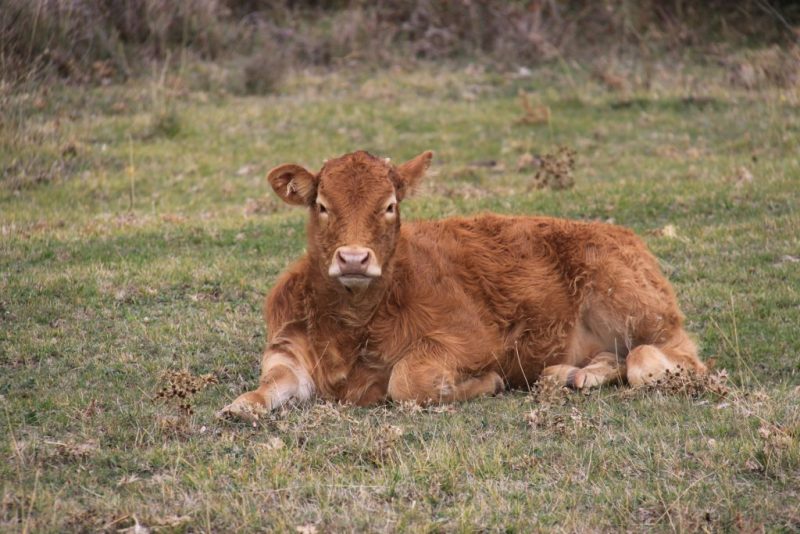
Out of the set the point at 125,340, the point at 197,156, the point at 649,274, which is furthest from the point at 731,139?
the point at 125,340

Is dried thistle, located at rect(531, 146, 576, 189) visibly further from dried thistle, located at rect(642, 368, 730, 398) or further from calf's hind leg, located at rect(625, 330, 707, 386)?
dried thistle, located at rect(642, 368, 730, 398)

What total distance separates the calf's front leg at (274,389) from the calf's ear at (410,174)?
134cm

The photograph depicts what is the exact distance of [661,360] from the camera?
781 centimetres

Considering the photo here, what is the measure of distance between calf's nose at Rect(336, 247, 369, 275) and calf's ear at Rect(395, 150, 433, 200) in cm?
83

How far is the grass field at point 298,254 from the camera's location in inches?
221

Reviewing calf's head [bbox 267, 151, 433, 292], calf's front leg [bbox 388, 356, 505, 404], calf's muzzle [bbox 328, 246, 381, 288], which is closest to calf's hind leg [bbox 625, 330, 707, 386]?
calf's front leg [bbox 388, 356, 505, 404]

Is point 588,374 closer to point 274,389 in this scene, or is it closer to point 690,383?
point 690,383

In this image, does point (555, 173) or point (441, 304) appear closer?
point (441, 304)

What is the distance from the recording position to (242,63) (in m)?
20.5

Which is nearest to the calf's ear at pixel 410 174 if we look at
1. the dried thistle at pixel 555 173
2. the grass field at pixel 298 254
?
the grass field at pixel 298 254

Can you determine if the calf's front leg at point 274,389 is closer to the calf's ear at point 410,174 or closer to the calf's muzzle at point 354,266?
the calf's muzzle at point 354,266

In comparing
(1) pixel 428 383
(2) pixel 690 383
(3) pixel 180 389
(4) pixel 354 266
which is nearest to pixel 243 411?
(3) pixel 180 389

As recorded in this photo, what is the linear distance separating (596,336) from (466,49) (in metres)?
15.5

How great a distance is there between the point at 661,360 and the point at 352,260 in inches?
91.4
